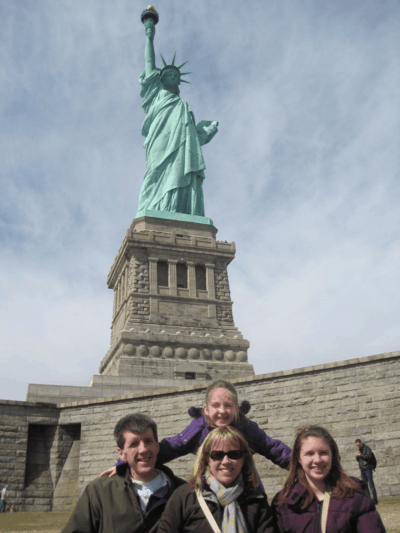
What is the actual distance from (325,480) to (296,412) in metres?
10.6

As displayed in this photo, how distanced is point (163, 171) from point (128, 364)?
14.1 m

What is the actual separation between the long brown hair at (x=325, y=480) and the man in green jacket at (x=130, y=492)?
0.85m

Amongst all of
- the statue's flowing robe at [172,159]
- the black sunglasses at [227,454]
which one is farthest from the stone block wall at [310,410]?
the statue's flowing robe at [172,159]

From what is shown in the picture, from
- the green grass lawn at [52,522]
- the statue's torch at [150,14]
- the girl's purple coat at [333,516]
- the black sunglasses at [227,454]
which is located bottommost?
the girl's purple coat at [333,516]

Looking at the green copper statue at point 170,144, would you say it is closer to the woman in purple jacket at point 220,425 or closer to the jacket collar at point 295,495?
the woman in purple jacket at point 220,425

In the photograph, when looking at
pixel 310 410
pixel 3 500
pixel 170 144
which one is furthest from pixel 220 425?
pixel 170 144

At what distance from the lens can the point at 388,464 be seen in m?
12.0

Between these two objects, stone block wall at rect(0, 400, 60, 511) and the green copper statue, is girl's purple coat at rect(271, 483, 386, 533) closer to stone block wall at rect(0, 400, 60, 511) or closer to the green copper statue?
stone block wall at rect(0, 400, 60, 511)

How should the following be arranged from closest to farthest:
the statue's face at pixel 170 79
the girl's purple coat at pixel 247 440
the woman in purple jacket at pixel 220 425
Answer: the woman in purple jacket at pixel 220 425 < the girl's purple coat at pixel 247 440 < the statue's face at pixel 170 79

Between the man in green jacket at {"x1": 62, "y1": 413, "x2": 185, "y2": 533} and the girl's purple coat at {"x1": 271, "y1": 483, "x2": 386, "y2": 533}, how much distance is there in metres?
0.84

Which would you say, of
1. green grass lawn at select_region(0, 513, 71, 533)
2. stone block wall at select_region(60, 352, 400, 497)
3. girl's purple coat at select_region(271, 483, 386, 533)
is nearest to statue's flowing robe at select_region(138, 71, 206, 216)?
stone block wall at select_region(60, 352, 400, 497)

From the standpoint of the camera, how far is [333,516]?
3.22m

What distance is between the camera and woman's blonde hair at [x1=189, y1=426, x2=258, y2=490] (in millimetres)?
3307

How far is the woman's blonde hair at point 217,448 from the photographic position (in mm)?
3307
